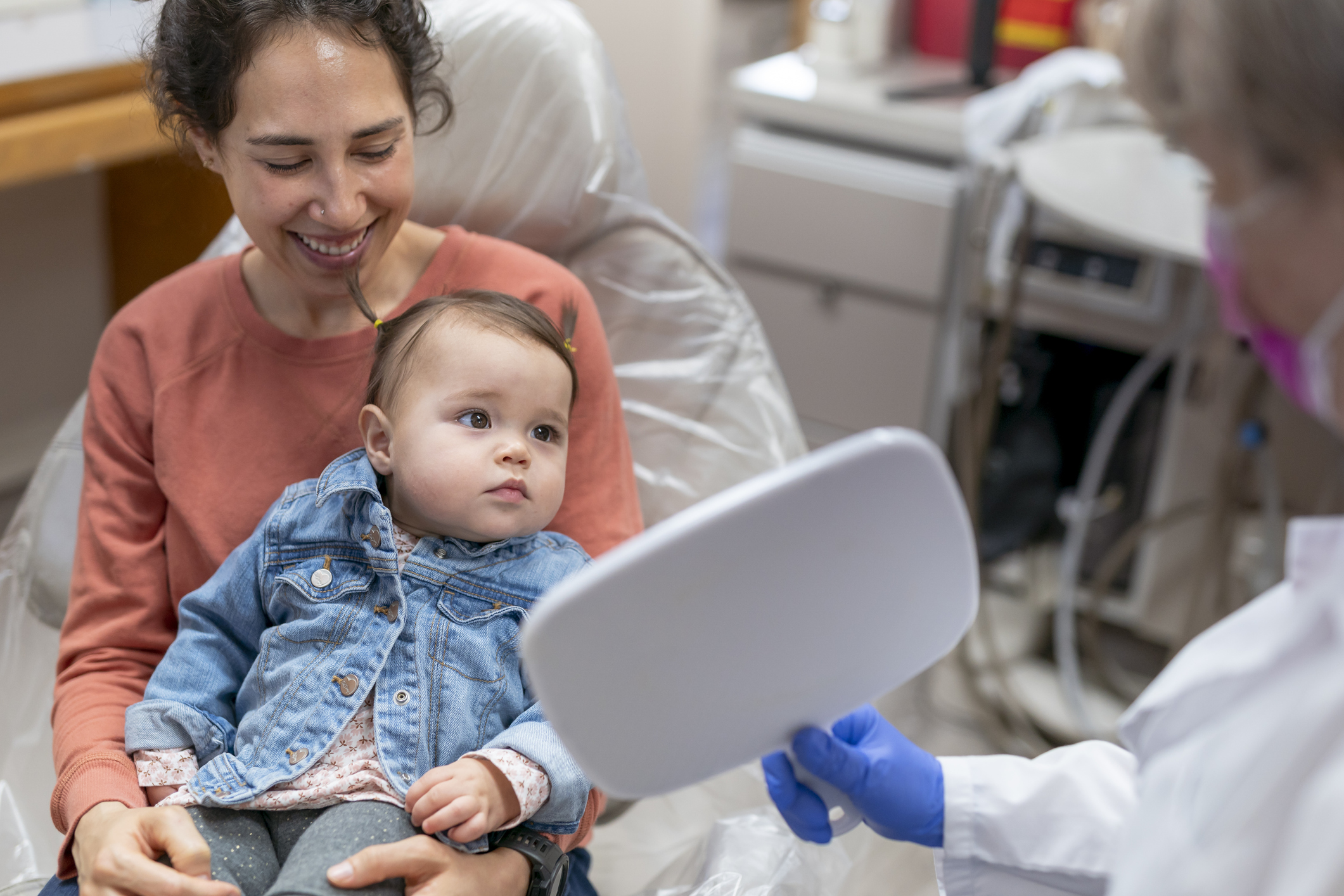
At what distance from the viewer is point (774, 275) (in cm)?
217

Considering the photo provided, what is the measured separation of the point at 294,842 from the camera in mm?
877

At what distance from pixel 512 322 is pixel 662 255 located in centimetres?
37

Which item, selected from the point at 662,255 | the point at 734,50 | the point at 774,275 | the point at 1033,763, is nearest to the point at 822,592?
the point at 1033,763

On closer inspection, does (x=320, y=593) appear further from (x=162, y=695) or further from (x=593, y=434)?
→ (x=593, y=434)

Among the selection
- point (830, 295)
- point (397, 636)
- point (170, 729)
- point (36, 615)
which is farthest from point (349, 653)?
point (830, 295)

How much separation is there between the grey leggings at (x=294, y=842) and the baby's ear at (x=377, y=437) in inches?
9.8

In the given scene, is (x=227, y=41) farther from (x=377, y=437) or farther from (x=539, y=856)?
(x=539, y=856)

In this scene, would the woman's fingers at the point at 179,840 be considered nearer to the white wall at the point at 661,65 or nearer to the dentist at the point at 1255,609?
the dentist at the point at 1255,609

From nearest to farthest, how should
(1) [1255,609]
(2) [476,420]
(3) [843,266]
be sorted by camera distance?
(1) [1255,609]
(2) [476,420]
(3) [843,266]

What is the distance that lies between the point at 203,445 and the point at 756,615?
0.58 m

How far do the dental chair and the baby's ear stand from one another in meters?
0.35

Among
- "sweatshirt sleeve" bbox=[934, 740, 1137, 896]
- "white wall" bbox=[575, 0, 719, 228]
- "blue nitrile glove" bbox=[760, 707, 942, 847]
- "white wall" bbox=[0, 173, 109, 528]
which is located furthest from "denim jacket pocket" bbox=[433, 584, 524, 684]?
"white wall" bbox=[0, 173, 109, 528]

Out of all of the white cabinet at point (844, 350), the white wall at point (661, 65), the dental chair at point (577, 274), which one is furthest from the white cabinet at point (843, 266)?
the dental chair at point (577, 274)

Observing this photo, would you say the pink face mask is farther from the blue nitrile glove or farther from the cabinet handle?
the cabinet handle
